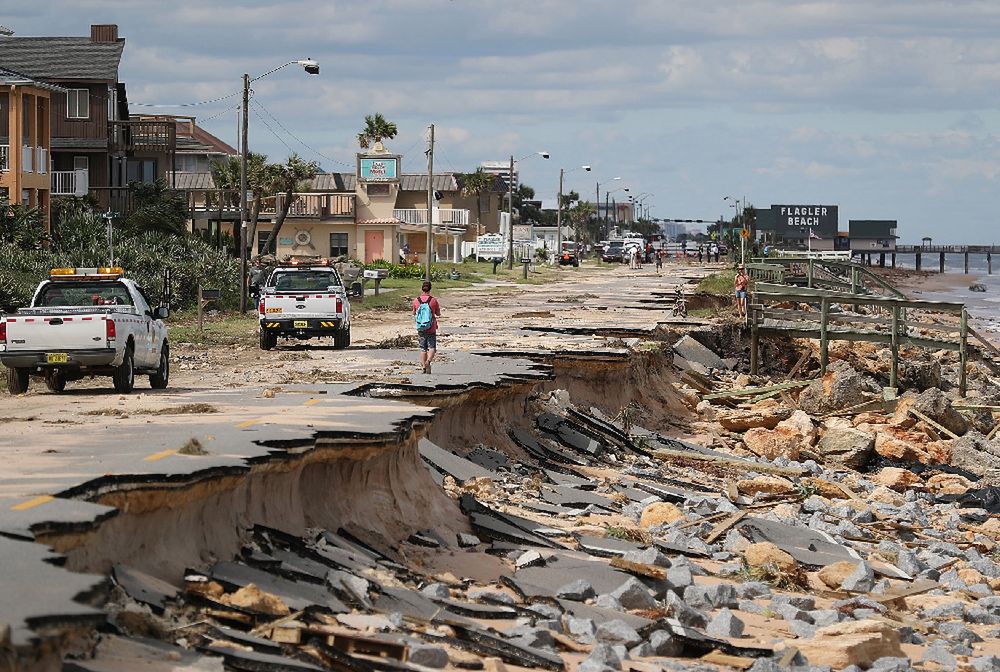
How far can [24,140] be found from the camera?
167ft

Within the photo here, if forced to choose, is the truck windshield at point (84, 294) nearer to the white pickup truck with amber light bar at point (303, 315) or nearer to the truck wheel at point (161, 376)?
the truck wheel at point (161, 376)

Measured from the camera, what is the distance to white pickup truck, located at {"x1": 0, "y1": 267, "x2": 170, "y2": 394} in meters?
20.2

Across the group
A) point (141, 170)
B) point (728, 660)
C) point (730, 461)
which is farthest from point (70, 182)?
point (728, 660)

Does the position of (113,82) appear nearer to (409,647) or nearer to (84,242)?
(84,242)

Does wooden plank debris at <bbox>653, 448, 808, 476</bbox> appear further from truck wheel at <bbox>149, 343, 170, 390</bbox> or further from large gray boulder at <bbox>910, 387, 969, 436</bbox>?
truck wheel at <bbox>149, 343, 170, 390</bbox>

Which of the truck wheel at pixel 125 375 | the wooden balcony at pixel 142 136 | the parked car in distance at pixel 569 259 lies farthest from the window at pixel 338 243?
the truck wheel at pixel 125 375

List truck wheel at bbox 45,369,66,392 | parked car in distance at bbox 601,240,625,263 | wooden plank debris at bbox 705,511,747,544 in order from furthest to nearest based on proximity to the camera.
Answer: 1. parked car in distance at bbox 601,240,625,263
2. truck wheel at bbox 45,369,66,392
3. wooden plank debris at bbox 705,511,747,544

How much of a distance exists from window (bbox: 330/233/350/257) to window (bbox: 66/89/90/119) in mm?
Answer: 27763

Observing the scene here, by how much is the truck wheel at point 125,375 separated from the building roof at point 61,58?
139ft

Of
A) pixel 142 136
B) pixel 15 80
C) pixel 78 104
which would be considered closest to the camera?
pixel 15 80

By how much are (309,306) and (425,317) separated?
27.4 ft

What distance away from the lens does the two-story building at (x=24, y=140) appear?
4897 centimetres

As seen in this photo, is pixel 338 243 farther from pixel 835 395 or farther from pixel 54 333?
pixel 54 333

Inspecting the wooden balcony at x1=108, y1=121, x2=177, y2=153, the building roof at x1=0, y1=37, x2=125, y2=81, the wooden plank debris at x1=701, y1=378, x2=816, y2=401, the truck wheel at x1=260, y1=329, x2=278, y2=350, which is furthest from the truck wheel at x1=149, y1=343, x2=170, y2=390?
the wooden balcony at x1=108, y1=121, x2=177, y2=153
